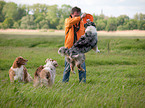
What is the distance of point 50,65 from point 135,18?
119 feet

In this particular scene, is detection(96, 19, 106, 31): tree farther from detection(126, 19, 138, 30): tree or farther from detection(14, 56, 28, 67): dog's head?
Answer: detection(14, 56, 28, 67): dog's head

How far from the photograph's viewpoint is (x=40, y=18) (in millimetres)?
56781

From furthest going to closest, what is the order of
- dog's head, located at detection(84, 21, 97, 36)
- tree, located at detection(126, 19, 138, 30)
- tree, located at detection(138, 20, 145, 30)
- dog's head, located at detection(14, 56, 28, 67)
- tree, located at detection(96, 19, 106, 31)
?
1. tree, located at detection(96, 19, 106, 31)
2. tree, located at detection(126, 19, 138, 30)
3. tree, located at detection(138, 20, 145, 30)
4. dog's head, located at detection(14, 56, 28, 67)
5. dog's head, located at detection(84, 21, 97, 36)

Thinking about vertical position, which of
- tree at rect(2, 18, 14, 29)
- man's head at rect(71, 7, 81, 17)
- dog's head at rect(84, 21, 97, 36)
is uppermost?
tree at rect(2, 18, 14, 29)

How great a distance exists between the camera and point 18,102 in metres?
4.33

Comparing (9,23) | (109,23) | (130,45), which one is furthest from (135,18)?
(9,23)

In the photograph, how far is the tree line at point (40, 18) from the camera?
41678 millimetres

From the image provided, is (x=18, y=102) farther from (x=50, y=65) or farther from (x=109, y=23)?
(x=109, y=23)

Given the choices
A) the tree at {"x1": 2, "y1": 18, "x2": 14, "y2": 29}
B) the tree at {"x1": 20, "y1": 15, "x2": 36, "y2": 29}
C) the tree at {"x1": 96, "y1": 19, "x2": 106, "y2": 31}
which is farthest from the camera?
the tree at {"x1": 20, "y1": 15, "x2": 36, "y2": 29}

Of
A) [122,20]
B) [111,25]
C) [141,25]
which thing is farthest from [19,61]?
[122,20]

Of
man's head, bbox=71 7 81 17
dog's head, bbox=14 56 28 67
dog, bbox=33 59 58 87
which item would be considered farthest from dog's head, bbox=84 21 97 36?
dog's head, bbox=14 56 28 67

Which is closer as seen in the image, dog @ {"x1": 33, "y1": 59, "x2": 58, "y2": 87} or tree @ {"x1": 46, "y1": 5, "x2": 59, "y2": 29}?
dog @ {"x1": 33, "y1": 59, "x2": 58, "y2": 87}

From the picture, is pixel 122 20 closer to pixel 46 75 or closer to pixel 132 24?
pixel 132 24

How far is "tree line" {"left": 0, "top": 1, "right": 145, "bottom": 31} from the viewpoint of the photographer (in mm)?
41678
